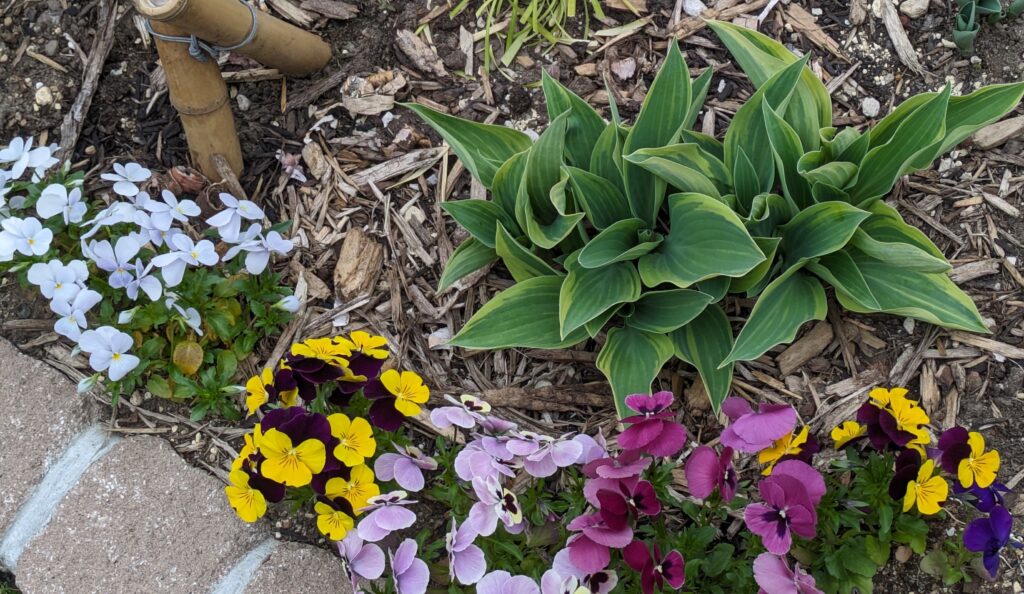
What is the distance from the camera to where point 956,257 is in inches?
90.6

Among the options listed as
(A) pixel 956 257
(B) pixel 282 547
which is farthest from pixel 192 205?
(A) pixel 956 257

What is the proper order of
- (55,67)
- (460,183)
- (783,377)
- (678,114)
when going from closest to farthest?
(678,114) < (783,377) < (460,183) < (55,67)

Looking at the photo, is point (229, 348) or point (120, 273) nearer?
point (120, 273)

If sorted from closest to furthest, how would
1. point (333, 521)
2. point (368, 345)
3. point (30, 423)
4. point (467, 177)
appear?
point (333, 521), point (368, 345), point (30, 423), point (467, 177)

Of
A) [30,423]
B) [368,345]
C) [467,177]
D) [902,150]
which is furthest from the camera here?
[467,177]

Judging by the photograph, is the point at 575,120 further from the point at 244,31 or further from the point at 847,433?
the point at 847,433

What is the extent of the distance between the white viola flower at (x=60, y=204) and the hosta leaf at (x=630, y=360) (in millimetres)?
1454

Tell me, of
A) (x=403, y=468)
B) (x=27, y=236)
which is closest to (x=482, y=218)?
(x=403, y=468)

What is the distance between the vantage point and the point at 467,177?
8.38ft

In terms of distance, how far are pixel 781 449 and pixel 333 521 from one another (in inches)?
37.0

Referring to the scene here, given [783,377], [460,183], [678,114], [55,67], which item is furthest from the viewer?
[55,67]

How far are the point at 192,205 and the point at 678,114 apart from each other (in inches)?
51.0

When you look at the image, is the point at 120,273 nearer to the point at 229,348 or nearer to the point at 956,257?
the point at 229,348

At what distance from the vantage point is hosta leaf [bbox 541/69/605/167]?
220 centimetres
